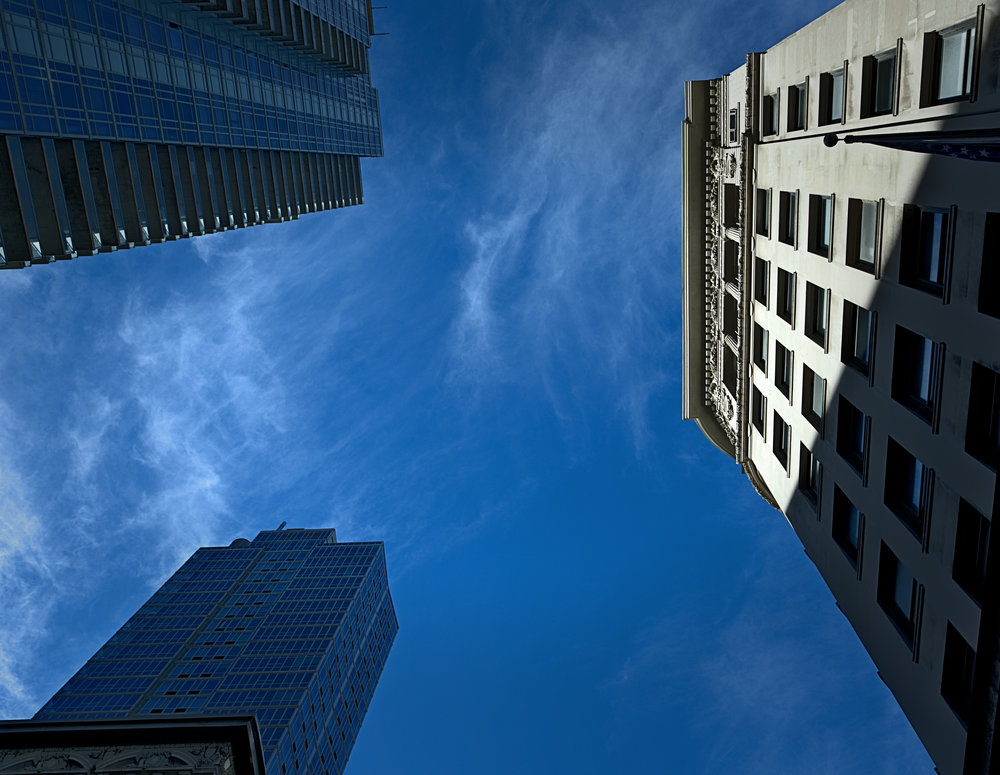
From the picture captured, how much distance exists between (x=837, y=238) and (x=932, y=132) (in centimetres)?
670

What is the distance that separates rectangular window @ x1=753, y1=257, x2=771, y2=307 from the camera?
1286 inches

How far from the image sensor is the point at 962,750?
Result: 1582cm

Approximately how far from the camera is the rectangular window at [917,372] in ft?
57.5

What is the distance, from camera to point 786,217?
1159 inches

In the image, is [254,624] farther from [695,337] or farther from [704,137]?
[704,137]

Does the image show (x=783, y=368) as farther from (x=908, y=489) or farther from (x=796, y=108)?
(x=908, y=489)

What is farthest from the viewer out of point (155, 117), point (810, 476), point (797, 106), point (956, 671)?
point (155, 117)

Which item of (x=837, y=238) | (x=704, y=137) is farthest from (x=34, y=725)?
(x=704, y=137)

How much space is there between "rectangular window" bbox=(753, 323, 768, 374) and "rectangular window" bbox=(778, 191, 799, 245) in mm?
5807

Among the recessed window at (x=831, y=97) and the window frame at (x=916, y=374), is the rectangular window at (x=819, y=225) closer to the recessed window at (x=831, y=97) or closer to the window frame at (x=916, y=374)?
the recessed window at (x=831, y=97)

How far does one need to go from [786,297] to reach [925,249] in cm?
1278

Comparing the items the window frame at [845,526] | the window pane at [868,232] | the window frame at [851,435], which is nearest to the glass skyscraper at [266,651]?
the window frame at [845,526]

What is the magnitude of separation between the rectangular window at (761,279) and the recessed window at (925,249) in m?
13.4

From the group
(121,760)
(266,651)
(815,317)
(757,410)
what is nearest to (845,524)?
(815,317)
